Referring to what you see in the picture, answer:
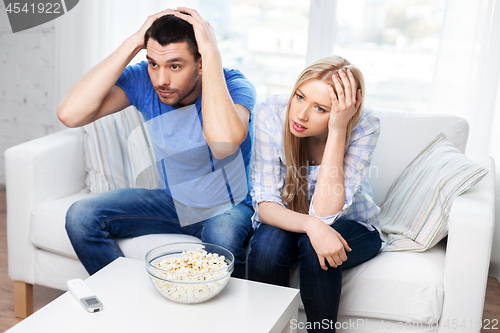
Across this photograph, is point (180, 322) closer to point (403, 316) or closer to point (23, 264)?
point (403, 316)

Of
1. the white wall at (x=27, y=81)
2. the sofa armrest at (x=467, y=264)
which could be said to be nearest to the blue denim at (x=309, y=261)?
the sofa armrest at (x=467, y=264)

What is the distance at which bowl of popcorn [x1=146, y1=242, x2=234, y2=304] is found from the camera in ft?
3.56

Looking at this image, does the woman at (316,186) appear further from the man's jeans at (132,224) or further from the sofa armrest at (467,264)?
the sofa armrest at (467,264)

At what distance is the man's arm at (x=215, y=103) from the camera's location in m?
1.47

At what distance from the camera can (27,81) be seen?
297 centimetres

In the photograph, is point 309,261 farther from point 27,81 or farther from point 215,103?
point 27,81

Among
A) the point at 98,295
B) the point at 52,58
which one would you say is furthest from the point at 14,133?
the point at 98,295

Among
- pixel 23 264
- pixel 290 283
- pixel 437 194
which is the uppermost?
pixel 437 194

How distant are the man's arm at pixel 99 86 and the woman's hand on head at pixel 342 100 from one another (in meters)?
0.59

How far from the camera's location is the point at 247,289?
1186 millimetres

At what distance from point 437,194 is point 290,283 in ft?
1.79

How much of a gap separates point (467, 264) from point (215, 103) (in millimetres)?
864

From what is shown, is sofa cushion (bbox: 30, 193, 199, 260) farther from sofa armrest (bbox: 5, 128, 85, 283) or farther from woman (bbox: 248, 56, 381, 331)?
woman (bbox: 248, 56, 381, 331)

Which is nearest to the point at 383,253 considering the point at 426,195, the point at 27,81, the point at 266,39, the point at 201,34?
the point at 426,195
